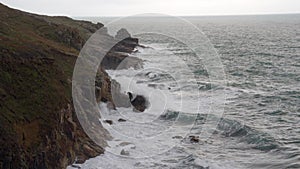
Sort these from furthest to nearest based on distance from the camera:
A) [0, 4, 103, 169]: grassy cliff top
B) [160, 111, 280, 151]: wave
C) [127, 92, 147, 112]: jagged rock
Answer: [127, 92, 147, 112]: jagged rock → [160, 111, 280, 151]: wave → [0, 4, 103, 169]: grassy cliff top

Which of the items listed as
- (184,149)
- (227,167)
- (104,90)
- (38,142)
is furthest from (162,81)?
(38,142)

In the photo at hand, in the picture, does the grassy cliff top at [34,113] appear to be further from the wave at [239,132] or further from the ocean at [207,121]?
the wave at [239,132]

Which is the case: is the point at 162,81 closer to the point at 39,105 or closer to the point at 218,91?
Result: the point at 218,91

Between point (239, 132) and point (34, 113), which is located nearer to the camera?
point (34, 113)

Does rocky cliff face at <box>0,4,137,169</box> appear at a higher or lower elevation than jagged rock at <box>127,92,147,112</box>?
higher

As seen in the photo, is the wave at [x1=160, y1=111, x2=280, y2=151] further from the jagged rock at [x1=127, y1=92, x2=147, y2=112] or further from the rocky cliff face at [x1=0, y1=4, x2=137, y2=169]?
the rocky cliff face at [x1=0, y1=4, x2=137, y2=169]

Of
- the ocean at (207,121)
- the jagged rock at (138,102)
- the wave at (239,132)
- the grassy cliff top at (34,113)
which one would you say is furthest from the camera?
the jagged rock at (138,102)

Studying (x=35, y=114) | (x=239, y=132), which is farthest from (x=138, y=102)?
(x=35, y=114)

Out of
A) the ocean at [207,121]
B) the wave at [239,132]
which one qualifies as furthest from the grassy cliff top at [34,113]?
the wave at [239,132]

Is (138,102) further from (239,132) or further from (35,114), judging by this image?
(35,114)

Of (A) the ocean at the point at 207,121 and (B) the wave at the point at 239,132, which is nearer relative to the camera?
(A) the ocean at the point at 207,121

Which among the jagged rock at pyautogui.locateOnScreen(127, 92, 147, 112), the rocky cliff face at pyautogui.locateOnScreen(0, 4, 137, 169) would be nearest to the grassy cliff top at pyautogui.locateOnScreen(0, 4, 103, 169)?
the rocky cliff face at pyautogui.locateOnScreen(0, 4, 137, 169)
